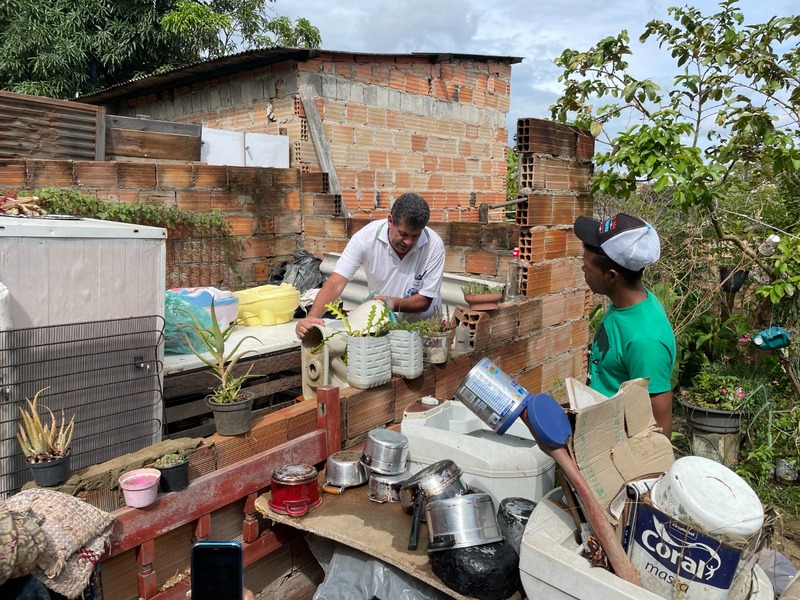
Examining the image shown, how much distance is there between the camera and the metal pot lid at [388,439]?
2676mm

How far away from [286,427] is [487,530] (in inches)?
46.1

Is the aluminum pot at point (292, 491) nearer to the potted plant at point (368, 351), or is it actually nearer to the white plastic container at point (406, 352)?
the potted plant at point (368, 351)

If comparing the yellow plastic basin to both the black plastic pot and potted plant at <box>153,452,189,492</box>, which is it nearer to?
potted plant at <box>153,452,189,492</box>

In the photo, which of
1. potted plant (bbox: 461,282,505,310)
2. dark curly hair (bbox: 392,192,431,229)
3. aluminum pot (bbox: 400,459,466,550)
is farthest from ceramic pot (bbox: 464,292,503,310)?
aluminum pot (bbox: 400,459,466,550)

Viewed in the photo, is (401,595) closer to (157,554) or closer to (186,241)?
(157,554)

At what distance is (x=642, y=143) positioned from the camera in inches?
180

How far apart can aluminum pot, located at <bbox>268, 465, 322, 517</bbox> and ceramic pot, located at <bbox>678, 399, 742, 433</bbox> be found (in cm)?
346

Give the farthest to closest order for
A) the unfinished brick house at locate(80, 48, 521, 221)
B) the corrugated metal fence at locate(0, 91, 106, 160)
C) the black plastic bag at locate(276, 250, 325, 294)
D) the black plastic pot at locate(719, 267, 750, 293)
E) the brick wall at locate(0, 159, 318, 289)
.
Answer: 1. the unfinished brick house at locate(80, 48, 521, 221)
2. the black plastic bag at locate(276, 250, 325, 294)
3. the black plastic pot at locate(719, 267, 750, 293)
4. the corrugated metal fence at locate(0, 91, 106, 160)
5. the brick wall at locate(0, 159, 318, 289)

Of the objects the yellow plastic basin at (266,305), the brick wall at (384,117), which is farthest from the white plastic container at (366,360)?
the brick wall at (384,117)

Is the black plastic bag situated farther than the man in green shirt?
Yes

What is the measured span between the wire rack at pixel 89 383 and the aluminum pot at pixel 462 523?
1.33 m

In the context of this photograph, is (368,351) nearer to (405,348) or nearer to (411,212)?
(405,348)

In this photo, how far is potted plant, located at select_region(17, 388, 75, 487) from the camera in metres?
2.05

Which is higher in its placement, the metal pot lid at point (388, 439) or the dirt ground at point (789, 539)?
the metal pot lid at point (388, 439)
